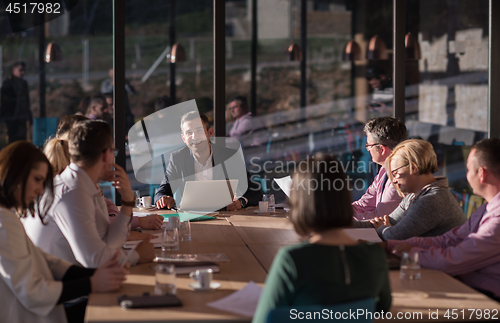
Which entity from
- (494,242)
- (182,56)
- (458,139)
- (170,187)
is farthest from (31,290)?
(458,139)

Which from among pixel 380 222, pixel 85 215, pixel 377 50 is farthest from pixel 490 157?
pixel 377 50

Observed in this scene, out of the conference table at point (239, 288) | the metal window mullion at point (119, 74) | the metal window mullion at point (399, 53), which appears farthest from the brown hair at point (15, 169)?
the metal window mullion at point (399, 53)

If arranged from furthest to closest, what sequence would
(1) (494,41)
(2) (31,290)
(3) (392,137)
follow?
(1) (494,41) < (3) (392,137) < (2) (31,290)

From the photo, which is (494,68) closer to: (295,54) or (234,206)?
(234,206)

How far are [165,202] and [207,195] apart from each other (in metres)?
0.36

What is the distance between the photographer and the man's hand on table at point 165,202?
3678 millimetres

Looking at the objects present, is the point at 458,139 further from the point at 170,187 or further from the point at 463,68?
the point at 170,187

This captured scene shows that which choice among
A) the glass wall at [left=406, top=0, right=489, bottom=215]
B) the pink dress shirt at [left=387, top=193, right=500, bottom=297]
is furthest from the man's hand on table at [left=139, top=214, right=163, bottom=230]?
the glass wall at [left=406, top=0, right=489, bottom=215]

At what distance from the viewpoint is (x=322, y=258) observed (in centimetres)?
144

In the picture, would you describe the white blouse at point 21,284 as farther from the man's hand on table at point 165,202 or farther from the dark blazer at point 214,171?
the dark blazer at point 214,171

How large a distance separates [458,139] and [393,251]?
26.2 ft

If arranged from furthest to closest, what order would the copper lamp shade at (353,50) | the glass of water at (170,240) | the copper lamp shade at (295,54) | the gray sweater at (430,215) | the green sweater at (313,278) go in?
1. the copper lamp shade at (353,50)
2. the copper lamp shade at (295,54)
3. the gray sweater at (430,215)
4. the glass of water at (170,240)
5. the green sweater at (313,278)

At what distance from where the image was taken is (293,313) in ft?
4.66

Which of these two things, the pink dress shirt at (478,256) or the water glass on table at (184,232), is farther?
the water glass on table at (184,232)
